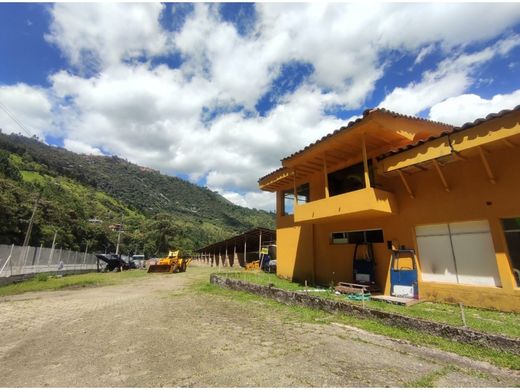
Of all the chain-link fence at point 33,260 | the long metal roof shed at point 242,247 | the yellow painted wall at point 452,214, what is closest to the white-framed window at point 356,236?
the yellow painted wall at point 452,214

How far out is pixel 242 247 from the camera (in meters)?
34.4

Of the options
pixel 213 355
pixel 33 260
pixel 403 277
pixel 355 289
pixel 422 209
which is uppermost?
pixel 422 209

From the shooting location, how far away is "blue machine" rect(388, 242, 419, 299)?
9.48 metres

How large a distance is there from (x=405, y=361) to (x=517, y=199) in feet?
19.4

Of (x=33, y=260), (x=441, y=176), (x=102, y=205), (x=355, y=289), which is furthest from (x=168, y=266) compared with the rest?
(x=102, y=205)

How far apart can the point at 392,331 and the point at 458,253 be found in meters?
4.28

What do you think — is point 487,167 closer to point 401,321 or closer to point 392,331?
point 401,321

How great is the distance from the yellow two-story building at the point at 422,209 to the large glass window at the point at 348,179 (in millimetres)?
47

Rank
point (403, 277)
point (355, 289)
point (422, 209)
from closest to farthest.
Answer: point (422, 209)
point (403, 277)
point (355, 289)

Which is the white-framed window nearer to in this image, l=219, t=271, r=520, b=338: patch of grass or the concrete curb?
l=219, t=271, r=520, b=338: patch of grass

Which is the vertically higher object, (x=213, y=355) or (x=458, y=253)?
(x=458, y=253)

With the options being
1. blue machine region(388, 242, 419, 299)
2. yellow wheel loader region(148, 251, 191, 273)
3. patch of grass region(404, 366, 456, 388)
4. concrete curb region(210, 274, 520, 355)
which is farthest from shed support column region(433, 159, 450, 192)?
yellow wheel loader region(148, 251, 191, 273)

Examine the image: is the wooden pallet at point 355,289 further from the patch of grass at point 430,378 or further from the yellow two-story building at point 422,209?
the patch of grass at point 430,378

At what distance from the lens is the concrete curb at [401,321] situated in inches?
193
